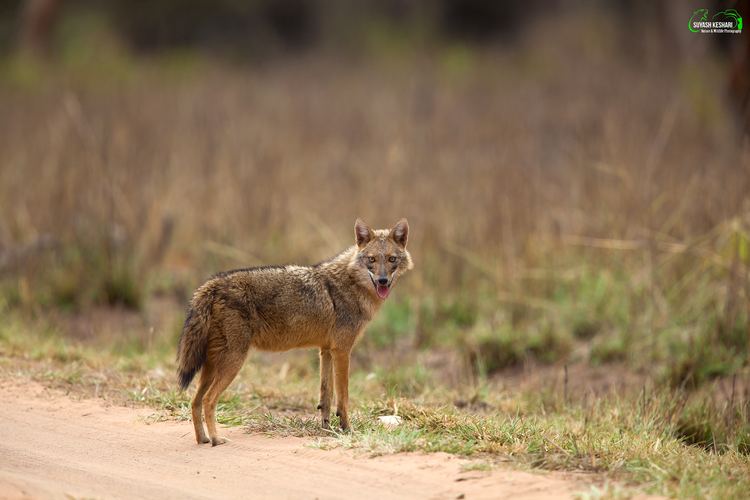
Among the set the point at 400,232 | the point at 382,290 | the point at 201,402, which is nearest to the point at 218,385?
the point at 201,402

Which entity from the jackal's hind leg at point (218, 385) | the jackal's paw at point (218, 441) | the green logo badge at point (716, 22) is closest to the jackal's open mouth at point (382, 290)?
the jackal's hind leg at point (218, 385)

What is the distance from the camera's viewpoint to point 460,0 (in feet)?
113

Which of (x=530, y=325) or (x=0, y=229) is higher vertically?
(x=0, y=229)

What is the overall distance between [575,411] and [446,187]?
20.6ft

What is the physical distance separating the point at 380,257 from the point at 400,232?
1.23ft

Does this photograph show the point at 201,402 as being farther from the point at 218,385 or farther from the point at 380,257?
the point at 380,257

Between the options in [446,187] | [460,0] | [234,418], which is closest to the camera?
[234,418]

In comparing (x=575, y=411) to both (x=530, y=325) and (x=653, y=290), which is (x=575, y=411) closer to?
(x=653, y=290)

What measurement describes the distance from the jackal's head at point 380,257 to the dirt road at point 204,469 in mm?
1230

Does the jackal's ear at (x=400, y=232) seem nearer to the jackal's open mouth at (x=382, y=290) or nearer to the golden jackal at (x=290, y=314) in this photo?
the golden jackal at (x=290, y=314)

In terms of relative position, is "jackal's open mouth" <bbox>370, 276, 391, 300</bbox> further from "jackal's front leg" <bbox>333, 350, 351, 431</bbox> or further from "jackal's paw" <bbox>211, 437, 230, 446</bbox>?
"jackal's paw" <bbox>211, 437, 230, 446</bbox>

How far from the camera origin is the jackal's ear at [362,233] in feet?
23.1

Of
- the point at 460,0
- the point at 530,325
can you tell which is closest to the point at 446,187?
the point at 530,325

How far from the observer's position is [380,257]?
697cm
